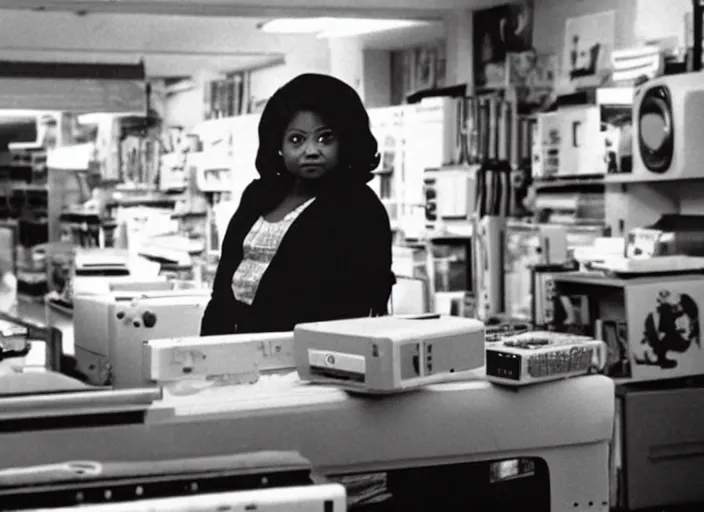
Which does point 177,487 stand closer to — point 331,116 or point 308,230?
point 308,230

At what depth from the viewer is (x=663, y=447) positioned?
16.3 ft

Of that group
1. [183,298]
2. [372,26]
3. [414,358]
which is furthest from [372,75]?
[414,358]

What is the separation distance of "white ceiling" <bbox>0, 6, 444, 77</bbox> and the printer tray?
632cm

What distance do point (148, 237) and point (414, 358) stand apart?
279 inches

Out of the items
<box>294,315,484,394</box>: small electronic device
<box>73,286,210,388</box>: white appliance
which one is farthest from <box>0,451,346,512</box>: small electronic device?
<box>73,286,210,388</box>: white appliance

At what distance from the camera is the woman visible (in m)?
3.34

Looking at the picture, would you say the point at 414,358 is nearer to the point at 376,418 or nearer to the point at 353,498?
the point at 376,418

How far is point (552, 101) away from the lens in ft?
21.8

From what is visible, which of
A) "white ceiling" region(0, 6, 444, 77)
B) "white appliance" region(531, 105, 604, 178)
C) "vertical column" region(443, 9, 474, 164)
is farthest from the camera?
"white ceiling" region(0, 6, 444, 77)

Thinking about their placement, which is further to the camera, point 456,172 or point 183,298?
point 456,172

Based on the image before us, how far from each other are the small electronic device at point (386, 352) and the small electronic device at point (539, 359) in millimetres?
44

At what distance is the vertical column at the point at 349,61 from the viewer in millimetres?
9031

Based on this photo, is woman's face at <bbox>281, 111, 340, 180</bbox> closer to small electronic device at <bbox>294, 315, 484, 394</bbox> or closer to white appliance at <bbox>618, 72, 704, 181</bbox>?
small electronic device at <bbox>294, 315, 484, 394</bbox>

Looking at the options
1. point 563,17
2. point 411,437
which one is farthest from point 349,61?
point 411,437
